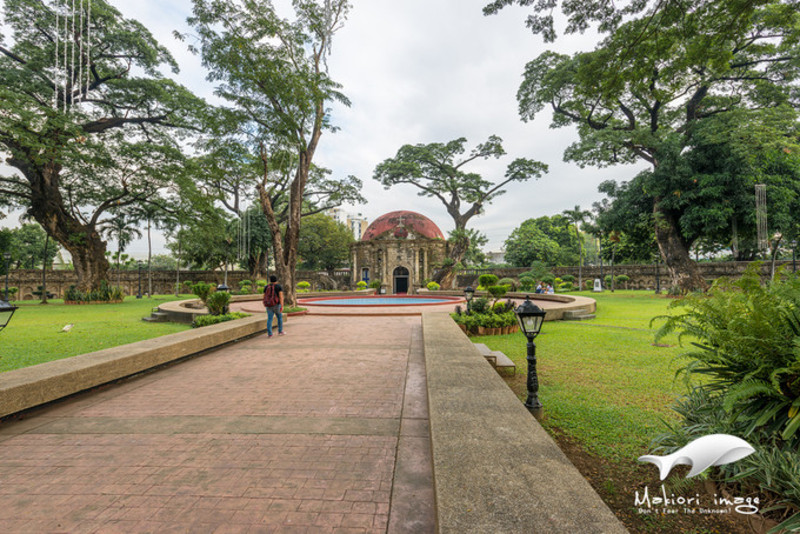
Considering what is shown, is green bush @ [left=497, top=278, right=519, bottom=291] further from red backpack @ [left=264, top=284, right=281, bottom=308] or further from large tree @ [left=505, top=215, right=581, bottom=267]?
red backpack @ [left=264, top=284, right=281, bottom=308]

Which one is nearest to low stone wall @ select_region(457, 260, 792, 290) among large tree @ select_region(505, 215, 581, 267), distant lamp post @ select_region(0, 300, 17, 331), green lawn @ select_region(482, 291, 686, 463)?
large tree @ select_region(505, 215, 581, 267)

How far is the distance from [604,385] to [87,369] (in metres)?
7.35

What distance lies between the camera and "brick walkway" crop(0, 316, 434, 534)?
2.08 m

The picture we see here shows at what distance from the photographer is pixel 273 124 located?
45.7 ft

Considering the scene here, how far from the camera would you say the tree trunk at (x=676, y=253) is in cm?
1955

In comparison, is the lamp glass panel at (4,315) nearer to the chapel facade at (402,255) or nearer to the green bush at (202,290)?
the green bush at (202,290)

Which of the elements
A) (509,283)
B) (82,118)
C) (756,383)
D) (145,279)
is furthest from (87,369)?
(145,279)

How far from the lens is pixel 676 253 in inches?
792

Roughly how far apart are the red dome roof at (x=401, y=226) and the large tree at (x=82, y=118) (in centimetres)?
1921

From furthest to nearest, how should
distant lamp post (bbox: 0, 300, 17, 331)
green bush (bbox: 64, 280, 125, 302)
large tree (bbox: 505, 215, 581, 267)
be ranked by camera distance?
large tree (bbox: 505, 215, 581, 267), green bush (bbox: 64, 280, 125, 302), distant lamp post (bbox: 0, 300, 17, 331)

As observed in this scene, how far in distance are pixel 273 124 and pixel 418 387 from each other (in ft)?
44.3

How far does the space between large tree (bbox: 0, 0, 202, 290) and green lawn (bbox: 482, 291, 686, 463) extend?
866 inches

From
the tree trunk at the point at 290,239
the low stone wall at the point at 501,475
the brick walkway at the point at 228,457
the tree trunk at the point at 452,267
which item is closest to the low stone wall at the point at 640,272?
the tree trunk at the point at 452,267

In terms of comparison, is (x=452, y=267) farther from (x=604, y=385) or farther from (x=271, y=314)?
(x=604, y=385)
